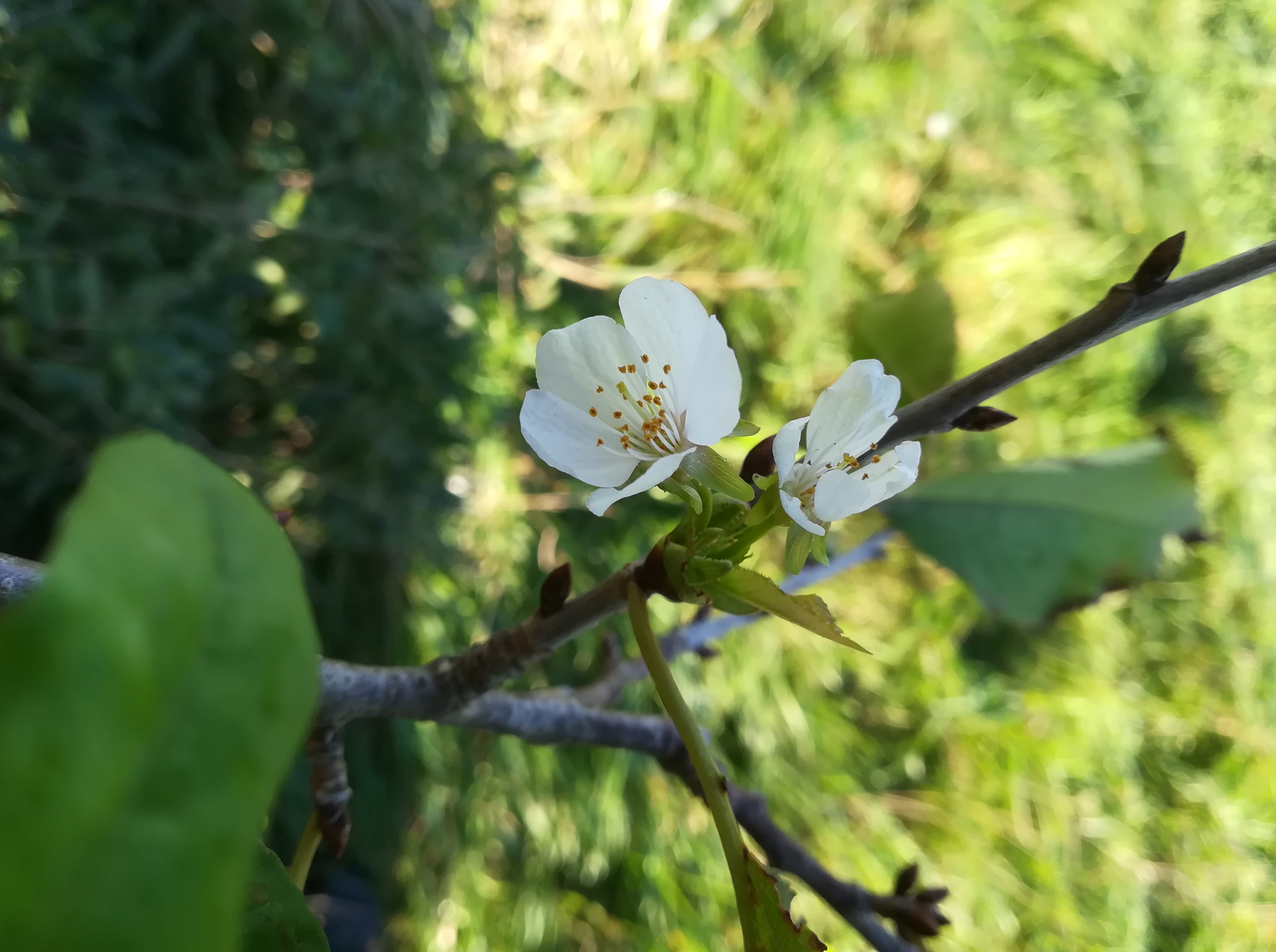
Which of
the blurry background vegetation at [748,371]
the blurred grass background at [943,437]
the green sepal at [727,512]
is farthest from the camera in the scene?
the blurred grass background at [943,437]

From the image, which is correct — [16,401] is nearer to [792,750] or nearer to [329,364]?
[329,364]

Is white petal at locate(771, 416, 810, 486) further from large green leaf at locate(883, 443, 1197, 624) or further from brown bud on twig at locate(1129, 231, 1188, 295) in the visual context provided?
large green leaf at locate(883, 443, 1197, 624)

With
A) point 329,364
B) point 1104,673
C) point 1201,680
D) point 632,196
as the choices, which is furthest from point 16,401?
point 1201,680

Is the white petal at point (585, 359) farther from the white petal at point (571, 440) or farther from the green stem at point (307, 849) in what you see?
the green stem at point (307, 849)

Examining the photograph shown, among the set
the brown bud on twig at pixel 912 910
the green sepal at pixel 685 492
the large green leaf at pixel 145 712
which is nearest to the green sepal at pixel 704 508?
the green sepal at pixel 685 492

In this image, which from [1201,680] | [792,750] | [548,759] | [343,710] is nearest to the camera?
[343,710]
